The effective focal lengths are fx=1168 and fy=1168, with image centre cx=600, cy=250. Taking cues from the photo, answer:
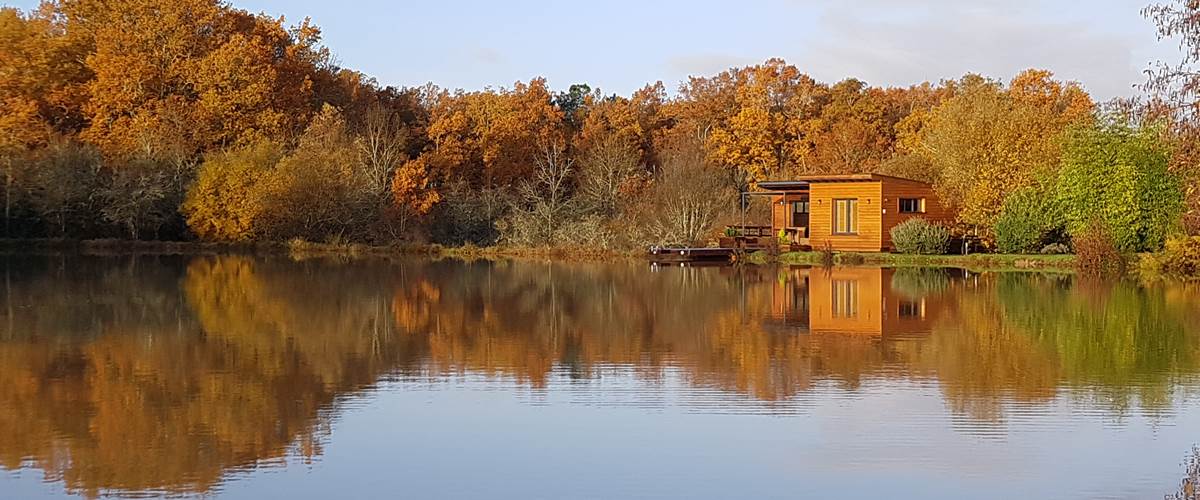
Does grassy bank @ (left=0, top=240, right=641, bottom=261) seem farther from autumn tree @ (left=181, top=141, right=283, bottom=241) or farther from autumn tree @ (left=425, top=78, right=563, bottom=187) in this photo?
autumn tree @ (left=425, top=78, right=563, bottom=187)

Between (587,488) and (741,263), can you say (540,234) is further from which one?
(587,488)

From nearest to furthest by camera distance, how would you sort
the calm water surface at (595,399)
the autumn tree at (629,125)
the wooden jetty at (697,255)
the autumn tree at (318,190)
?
1. the calm water surface at (595,399)
2. the wooden jetty at (697,255)
3. the autumn tree at (318,190)
4. the autumn tree at (629,125)

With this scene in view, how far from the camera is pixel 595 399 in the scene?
10633 mm

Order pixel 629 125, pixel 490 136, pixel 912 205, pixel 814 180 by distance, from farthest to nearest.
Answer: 1. pixel 629 125
2. pixel 490 136
3. pixel 912 205
4. pixel 814 180

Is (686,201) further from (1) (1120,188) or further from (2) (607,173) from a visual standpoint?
(1) (1120,188)

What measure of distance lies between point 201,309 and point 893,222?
2575 cm

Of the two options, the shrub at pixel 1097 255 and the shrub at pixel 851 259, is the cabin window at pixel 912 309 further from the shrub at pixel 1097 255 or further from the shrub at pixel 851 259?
the shrub at pixel 851 259

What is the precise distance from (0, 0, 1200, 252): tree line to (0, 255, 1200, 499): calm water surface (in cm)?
1993

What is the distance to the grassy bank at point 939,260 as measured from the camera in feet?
111

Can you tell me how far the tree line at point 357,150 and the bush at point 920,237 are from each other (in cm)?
162

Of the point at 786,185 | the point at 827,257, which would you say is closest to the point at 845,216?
the point at 786,185

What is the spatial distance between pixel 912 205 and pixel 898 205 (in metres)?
0.78

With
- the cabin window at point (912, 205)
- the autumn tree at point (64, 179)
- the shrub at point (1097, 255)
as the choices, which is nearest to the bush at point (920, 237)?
the cabin window at point (912, 205)

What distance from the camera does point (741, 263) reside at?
37.6 meters
